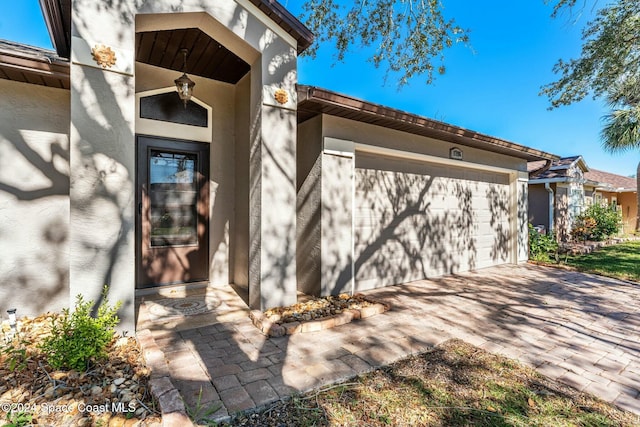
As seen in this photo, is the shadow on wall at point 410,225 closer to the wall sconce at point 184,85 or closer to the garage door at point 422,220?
the garage door at point 422,220

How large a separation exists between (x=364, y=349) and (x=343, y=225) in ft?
7.10

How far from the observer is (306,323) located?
3607 millimetres

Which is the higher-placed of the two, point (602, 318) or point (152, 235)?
point (152, 235)

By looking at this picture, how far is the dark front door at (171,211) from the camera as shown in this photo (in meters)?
4.66

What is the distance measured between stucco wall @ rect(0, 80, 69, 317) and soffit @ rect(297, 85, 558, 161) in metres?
3.05

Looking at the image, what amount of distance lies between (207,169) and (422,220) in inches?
166

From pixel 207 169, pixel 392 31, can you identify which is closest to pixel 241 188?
pixel 207 169

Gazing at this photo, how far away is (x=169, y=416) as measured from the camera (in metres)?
1.92

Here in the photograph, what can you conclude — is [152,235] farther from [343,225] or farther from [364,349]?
[364,349]

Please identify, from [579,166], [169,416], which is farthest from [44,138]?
[579,166]

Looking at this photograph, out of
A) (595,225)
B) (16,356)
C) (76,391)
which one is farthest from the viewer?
(595,225)

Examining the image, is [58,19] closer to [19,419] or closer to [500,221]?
[19,419]

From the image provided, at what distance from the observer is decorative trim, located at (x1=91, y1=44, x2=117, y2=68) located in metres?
3.06

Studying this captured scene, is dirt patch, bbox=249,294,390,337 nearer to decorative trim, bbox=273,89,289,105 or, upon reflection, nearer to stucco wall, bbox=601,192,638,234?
decorative trim, bbox=273,89,289,105
